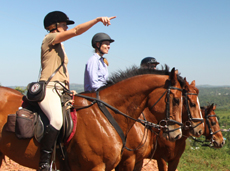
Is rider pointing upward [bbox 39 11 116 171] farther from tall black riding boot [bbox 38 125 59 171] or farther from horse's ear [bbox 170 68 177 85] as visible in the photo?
horse's ear [bbox 170 68 177 85]

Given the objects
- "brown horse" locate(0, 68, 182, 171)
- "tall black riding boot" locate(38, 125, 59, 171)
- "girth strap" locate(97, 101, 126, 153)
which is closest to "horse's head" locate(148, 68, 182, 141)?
"brown horse" locate(0, 68, 182, 171)

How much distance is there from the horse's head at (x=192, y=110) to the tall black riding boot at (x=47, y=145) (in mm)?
2869

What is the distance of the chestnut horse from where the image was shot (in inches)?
234

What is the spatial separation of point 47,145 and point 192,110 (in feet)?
9.94

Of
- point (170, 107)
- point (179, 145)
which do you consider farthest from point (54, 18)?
point (179, 145)

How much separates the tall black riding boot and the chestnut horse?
3.22 metres

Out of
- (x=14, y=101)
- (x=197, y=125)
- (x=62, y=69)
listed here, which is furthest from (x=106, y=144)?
(x=197, y=125)

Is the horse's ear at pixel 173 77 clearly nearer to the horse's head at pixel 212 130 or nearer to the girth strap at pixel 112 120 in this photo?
the girth strap at pixel 112 120

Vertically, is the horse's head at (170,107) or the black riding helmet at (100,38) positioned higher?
the black riding helmet at (100,38)

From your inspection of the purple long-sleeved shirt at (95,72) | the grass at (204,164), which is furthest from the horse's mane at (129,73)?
the grass at (204,164)

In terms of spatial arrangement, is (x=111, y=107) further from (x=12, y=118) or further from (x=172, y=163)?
(x=172, y=163)

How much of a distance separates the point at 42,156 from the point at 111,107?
1248 mm

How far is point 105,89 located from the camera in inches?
161

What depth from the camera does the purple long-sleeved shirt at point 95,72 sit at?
4.86 m
